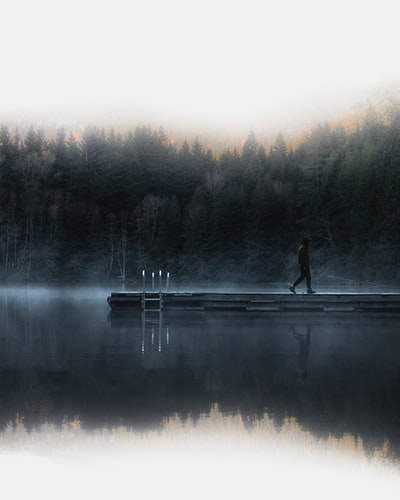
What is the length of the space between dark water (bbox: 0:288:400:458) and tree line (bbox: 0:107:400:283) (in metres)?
39.7

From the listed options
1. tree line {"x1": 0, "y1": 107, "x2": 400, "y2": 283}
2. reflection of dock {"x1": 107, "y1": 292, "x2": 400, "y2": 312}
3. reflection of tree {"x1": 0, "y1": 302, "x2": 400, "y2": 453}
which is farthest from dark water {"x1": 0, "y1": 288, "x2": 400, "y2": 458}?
tree line {"x1": 0, "y1": 107, "x2": 400, "y2": 283}

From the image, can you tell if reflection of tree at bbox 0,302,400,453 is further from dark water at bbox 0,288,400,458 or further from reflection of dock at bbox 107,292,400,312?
reflection of dock at bbox 107,292,400,312

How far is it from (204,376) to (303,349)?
4.11 metres

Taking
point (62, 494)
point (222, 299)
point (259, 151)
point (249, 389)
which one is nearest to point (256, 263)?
point (259, 151)

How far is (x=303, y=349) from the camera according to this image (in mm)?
14938

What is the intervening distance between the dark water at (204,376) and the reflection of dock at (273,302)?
5750mm

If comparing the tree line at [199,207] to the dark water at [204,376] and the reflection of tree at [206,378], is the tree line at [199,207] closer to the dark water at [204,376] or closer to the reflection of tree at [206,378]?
the dark water at [204,376]

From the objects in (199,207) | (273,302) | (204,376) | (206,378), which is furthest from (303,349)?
(199,207)

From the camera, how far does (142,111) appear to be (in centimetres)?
11081

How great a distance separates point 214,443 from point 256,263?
208ft

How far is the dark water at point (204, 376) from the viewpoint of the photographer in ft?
27.6


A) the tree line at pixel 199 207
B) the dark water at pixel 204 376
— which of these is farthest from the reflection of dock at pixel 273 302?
the tree line at pixel 199 207

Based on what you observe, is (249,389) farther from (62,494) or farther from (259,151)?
(259,151)

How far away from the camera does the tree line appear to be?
6344 centimetres
